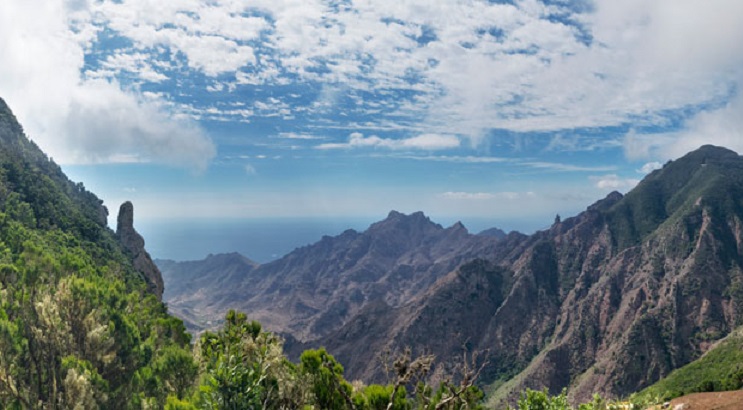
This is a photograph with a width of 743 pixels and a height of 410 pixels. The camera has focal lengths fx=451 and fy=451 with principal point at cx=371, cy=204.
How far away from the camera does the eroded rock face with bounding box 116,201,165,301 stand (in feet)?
481

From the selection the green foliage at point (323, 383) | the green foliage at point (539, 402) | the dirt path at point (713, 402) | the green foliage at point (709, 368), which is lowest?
the green foliage at point (709, 368)

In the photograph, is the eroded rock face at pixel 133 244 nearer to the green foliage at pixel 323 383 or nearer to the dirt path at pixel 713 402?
the green foliage at pixel 323 383

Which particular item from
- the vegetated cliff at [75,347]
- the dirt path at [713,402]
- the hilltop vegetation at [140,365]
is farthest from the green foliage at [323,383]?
the dirt path at [713,402]

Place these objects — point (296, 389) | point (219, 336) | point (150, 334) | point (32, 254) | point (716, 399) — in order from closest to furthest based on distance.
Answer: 1. point (296, 389)
2. point (219, 336)
3. point (150, 334)
4. point (32, 254)
5. point (716, 399)

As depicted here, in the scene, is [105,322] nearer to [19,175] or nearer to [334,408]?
[334,408]

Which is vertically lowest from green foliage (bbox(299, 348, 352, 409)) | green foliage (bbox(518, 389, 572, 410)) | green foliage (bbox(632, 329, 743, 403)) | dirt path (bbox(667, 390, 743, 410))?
green foliage (bbox(632, 329, 743, 403))

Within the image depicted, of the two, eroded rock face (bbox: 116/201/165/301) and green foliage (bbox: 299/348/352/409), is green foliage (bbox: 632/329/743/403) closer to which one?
green foliage (bbox: 299/348/352/409)

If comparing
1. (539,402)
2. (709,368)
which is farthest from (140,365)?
(709,368)

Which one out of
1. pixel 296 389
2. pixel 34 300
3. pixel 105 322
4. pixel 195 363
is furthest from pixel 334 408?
pixel 34 300

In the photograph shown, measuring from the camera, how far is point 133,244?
157625 mm

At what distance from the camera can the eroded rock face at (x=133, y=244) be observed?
481ft

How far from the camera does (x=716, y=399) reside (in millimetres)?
60344

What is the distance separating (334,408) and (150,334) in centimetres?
2957

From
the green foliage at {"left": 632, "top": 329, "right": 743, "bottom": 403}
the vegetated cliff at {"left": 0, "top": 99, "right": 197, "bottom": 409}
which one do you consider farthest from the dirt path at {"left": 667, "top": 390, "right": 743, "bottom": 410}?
the green foliage at {"left": 632, "top": 329, "right": 743, "bottom": 403}
